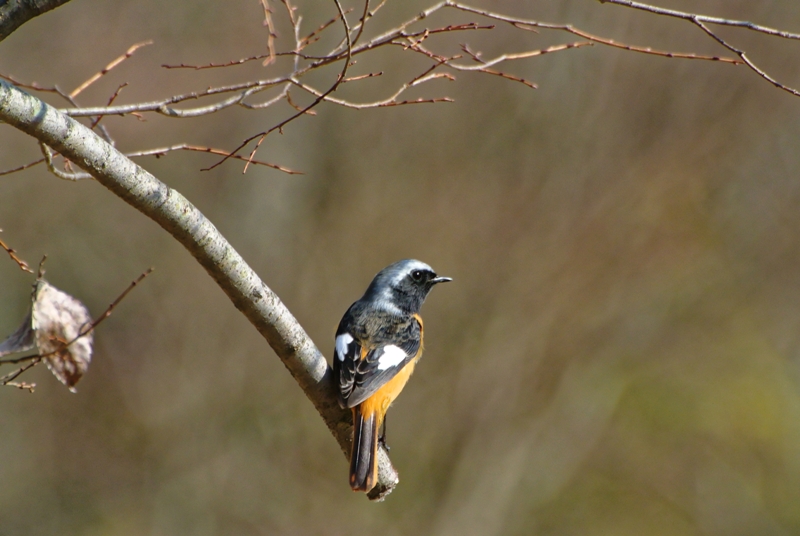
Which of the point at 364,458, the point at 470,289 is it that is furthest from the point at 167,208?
the point at 470,289

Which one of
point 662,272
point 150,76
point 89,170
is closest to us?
point 89,170

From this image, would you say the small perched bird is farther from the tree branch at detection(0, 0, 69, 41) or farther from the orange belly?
the tree branch at detection(0, 0, 69, 41)

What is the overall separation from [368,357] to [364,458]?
66cm

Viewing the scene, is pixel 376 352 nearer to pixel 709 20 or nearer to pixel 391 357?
pixel 391 357

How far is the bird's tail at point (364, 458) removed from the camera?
3.36m

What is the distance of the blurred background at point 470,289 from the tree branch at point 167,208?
266 inches

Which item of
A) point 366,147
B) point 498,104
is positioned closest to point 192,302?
point 366,147

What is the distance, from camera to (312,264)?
9883 mm

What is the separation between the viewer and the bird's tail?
11.0 ft

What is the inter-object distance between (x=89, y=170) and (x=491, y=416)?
7990mm

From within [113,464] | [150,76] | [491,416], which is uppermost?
[150,76]

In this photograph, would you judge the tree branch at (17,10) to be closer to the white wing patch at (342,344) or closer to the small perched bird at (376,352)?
the small perched bird at (376,352)

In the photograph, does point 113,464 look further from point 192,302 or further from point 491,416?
point 491,416

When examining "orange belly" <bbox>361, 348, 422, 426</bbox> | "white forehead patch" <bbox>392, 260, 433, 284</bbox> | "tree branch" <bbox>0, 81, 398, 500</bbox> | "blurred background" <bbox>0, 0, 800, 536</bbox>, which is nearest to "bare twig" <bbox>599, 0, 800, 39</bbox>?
"tree branch" <bbox>0, 81, 398, 500</bbox>
